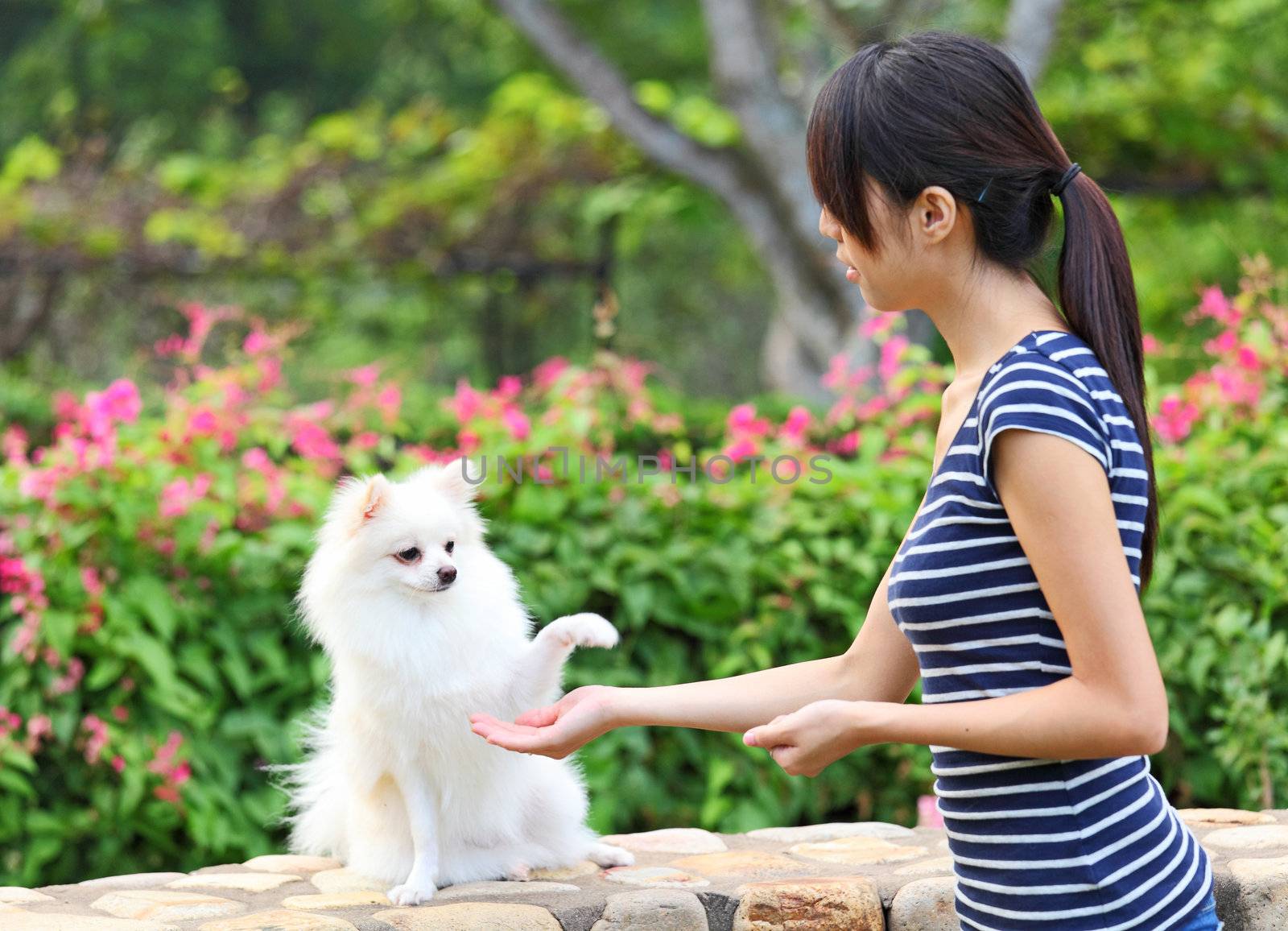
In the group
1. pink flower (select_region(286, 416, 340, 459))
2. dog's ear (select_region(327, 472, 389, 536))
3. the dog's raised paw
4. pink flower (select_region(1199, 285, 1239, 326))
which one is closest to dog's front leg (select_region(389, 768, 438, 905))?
the dog's raised paw

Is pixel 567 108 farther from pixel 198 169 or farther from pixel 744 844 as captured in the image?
pixel 744 844

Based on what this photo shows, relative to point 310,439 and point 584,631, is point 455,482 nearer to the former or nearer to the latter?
point 584,631

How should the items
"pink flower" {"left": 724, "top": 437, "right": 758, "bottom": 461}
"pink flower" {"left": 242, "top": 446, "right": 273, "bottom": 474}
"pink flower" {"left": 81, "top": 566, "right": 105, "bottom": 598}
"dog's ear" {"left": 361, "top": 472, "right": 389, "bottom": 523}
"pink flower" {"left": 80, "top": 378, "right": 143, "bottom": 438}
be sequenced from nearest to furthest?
"dog's ear" {"left": 361, "top": 472, "right": 389, "bottom": 523}, "pink flower" {"left": 81, "top": 566, "right": 105, "bottom": 598}, "pink flower" {"left": 80, "top": 378, "right": 143, "bottom": 438}, "pink flower" {"left": 242, "top": 446, "right": 273, "bottom": 474}, "pink flower" {"left": 724, "top": 437, "right": 758, "bottom": 461}

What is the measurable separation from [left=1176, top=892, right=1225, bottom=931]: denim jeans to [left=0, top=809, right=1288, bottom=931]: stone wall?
3.55ft

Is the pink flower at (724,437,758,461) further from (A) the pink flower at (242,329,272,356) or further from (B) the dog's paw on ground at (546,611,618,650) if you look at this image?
(B) the dog's paw on ground at (546,611,618,650)

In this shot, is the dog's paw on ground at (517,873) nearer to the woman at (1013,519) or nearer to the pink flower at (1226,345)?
the woman at (1013,519)

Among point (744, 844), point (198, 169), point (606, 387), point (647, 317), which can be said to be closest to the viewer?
point (744, 844)

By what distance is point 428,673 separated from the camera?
8.42 feet

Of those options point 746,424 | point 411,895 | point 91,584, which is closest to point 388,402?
point 746,424

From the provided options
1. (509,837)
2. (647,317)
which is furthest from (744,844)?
(647,317)

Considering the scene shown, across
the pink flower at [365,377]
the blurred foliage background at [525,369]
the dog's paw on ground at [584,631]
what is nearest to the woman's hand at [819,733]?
the dog's paw on ground at [584,631]

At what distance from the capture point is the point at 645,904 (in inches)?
99.9

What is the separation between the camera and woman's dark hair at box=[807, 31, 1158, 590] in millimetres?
1534

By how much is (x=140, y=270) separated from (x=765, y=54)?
13.5 feet
